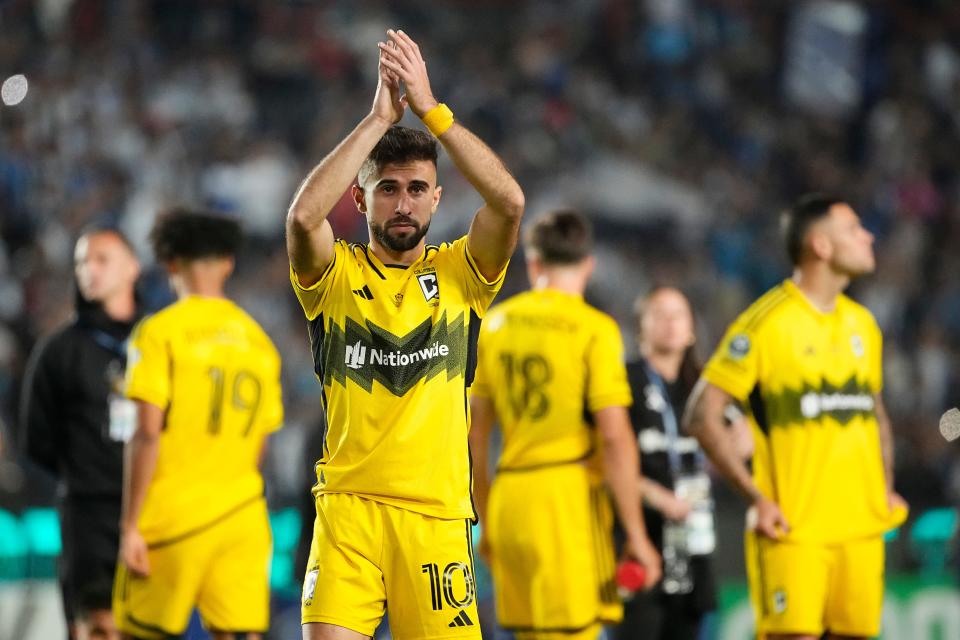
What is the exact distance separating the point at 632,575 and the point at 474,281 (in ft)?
7.65

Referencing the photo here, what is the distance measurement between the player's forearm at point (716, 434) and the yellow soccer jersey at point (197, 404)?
2.06 metres

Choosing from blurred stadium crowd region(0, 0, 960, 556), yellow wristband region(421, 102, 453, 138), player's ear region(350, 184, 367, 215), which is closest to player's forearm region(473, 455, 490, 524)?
player's ear region(350, 184, 367, 215)

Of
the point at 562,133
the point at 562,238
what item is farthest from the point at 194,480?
the point at 562,133

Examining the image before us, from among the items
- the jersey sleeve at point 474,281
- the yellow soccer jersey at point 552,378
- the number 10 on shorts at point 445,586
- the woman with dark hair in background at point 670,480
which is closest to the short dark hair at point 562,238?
the yellow soccer jersey at point 552,378

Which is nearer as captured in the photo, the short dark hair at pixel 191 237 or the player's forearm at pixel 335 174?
the player's forearm at pixel 335 174

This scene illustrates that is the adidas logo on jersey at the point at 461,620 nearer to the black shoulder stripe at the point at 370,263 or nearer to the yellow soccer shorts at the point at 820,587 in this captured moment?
the black shoulder stripe at the point at 370,263

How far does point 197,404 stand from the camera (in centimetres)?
657

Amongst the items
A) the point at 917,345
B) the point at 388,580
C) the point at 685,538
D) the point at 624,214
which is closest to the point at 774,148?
the point at 624,214

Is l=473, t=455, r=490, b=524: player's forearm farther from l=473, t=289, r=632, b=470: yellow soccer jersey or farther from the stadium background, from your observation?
the stadium background

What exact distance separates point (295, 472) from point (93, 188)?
13.0 feet

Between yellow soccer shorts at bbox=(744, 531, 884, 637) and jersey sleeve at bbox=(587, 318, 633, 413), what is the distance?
0.90m

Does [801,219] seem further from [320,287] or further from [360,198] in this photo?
[320,287]

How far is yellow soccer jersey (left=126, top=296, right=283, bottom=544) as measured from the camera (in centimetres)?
652

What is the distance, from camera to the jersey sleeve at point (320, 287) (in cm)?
467
